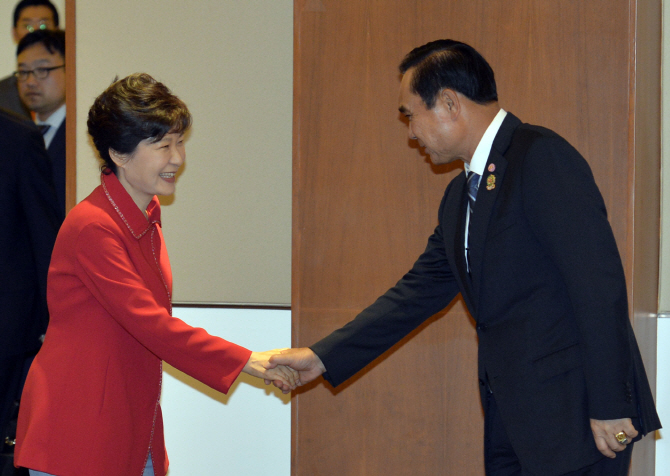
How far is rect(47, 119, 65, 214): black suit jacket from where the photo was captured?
3209mm

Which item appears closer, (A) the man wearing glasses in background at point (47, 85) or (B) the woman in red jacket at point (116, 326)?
(B) the woman in red jacket at point (116, 326)

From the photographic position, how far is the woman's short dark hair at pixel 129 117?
1.90 metres

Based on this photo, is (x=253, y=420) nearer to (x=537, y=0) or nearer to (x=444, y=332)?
(x=444, y=332)

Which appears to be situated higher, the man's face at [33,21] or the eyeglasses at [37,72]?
the man's face at [33,21]

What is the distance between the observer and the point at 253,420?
9.93 ft

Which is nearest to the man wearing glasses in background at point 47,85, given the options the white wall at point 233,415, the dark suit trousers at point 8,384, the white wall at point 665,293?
the dark suit trousers at point 8,384

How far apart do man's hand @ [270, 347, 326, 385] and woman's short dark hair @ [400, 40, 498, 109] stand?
38.2 inches

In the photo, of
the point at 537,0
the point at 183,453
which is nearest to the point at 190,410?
the point at 183,453

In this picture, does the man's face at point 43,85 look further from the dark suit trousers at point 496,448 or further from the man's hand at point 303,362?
the dark suit trousers at point 496,448

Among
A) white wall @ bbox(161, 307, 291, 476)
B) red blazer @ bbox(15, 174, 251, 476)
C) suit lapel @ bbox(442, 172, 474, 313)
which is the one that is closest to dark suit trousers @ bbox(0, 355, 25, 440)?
white wall @ bbox(161, 307, 291, 476)

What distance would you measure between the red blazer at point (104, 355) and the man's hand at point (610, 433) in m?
1.02

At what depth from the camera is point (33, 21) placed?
327 centimetres

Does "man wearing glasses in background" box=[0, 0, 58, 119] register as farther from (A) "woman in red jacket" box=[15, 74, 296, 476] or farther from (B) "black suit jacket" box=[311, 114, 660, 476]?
(B) "black suit jacket" box=[311, 114, 660, 476]

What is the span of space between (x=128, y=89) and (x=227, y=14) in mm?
1315
